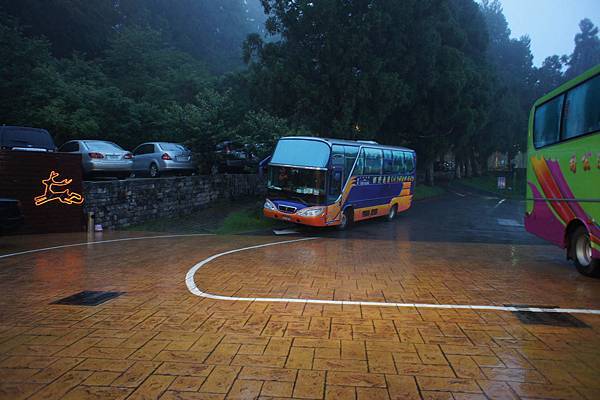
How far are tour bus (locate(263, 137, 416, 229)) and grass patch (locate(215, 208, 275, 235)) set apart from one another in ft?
3.32

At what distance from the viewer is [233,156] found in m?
21.2

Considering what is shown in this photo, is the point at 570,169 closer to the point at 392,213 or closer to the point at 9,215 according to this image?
the point at 9,215

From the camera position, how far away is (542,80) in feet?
195

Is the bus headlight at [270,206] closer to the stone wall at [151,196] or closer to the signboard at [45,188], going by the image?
the stone wall at [151,196]

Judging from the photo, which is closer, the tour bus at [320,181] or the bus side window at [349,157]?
the tour bus at [320,181]

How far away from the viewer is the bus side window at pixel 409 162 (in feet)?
71.7

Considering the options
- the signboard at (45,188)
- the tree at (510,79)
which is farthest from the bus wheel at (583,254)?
the tree at (510,79)

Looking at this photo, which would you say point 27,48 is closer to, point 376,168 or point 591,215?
point 376,168

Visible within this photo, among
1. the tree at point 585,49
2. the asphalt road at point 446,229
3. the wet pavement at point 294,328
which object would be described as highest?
the tree at point 585,49

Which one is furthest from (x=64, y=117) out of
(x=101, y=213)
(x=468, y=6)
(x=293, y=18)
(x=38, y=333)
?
(x=468, y=6)

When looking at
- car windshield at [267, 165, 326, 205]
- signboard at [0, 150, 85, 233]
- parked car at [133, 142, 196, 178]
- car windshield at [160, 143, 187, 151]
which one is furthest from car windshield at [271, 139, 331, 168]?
signboard at [0, 150, 85, 233]

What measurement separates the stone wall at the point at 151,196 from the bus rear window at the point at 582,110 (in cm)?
1261

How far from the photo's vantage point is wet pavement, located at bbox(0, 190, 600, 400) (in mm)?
3887

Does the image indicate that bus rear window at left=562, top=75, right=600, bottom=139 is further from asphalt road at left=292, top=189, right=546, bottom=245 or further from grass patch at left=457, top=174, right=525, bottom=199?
grass patch at left=457, top=174, right=525, bottom=199
